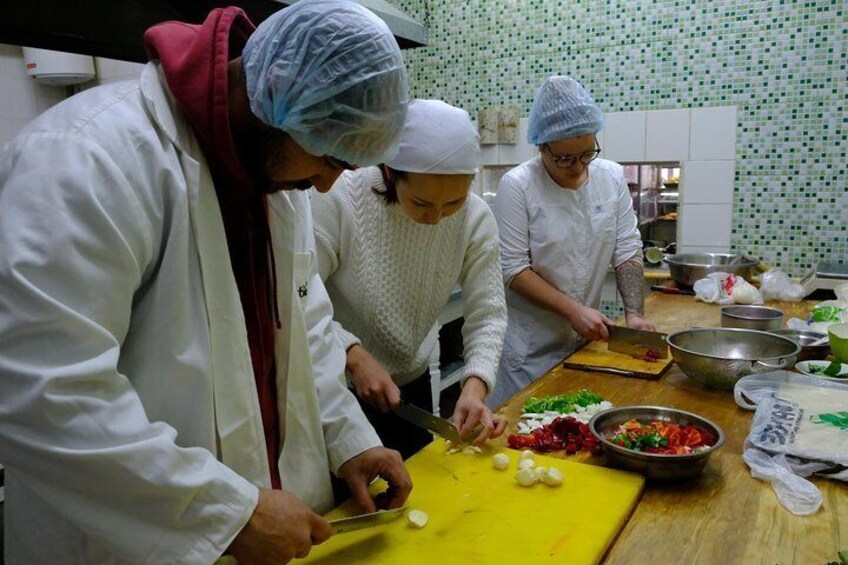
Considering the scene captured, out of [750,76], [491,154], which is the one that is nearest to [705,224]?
[750,76]

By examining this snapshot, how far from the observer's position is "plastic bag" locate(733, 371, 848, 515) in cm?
132

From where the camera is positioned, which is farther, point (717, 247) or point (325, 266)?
point (717, 247)

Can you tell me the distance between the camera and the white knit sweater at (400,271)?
72.7 inches

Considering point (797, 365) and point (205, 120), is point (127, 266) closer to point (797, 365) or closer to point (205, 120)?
point (205, 120)

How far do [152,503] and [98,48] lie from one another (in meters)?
1.53

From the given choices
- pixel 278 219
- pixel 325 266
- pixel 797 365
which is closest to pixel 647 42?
pixel 797 365

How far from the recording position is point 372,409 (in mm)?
1972

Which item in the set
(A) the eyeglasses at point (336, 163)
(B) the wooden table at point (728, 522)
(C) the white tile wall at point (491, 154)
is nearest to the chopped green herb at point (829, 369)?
(B) the wooden table at point (728, 522)

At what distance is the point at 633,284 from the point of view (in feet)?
9.10

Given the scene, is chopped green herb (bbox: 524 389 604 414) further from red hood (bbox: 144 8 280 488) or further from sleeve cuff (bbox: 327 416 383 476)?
red hood (bbox: 144 8 280 488)

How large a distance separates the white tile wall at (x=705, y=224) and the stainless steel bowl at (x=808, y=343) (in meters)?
1.84

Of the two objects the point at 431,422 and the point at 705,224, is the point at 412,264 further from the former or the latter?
the point at 705,224

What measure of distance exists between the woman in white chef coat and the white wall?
274cm

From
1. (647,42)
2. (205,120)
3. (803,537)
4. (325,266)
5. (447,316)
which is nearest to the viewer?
(205,120)
